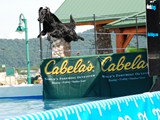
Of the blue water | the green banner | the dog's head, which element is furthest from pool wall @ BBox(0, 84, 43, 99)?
the dog's head

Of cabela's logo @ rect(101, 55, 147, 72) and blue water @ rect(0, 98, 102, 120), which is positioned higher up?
cabela's logo @ rect(101, 55, 147, 72)

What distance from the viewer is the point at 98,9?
25.0m

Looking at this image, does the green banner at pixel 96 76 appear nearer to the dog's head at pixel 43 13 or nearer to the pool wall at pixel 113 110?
the dog's head at pixel 43 13

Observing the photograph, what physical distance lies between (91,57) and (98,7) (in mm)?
9300

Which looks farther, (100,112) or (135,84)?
(135,84)

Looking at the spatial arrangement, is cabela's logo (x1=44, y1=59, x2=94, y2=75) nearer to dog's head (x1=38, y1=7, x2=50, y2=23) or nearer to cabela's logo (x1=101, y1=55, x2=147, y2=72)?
cabela's logo (x1=101, y1=55, x2=147, y2=72)

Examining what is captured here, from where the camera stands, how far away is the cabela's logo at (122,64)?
631 inches

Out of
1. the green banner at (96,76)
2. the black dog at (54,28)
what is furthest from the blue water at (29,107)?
the black dog at (54,28)

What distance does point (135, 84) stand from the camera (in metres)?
16.1

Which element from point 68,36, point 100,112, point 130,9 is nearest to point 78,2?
point 130,9

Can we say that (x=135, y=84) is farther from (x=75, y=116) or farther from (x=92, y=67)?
(x=75, y=116)

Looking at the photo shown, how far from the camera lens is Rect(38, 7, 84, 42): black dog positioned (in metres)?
19.5

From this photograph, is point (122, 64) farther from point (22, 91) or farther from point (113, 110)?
point (113, 110)

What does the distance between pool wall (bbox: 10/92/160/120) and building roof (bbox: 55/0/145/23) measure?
643 inches
